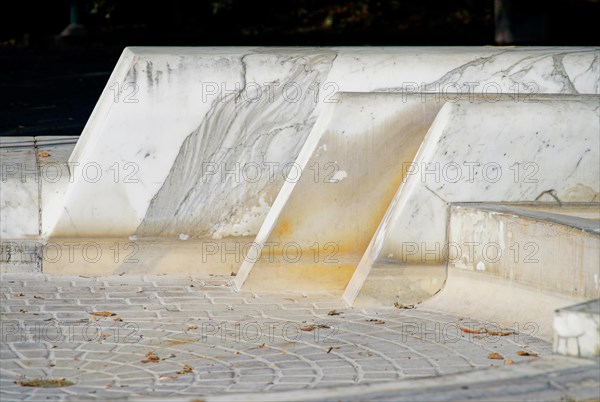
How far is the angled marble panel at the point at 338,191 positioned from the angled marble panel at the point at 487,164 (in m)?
0.30

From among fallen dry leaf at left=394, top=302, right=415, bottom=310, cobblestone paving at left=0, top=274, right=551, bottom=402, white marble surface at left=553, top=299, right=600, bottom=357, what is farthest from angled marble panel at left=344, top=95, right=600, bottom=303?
white marble surface at left=553, top=299, right=600, bottom=357

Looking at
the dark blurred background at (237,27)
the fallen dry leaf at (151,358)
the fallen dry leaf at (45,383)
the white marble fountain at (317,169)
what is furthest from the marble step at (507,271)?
the dark blurred background at (237,27)

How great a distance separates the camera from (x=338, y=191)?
7.62 m

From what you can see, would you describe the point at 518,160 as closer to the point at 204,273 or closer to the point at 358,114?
the point at 358,114

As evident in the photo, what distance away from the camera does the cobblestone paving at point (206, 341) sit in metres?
5.58

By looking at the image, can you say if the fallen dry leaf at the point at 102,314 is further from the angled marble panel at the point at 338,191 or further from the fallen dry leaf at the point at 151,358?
the angled marble panel at the point at 338,191

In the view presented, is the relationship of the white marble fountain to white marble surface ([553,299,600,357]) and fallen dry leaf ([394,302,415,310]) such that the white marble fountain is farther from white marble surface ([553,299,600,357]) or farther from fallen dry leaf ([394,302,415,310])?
white marble surface ([553,299,600,357])

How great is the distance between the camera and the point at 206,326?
664 cm

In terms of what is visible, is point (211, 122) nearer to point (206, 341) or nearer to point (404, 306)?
point (404, 306)

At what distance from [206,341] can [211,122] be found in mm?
2058

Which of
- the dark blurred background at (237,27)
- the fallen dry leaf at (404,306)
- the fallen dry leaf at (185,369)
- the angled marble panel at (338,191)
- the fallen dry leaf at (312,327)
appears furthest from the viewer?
the dark blurred background at (237,27)

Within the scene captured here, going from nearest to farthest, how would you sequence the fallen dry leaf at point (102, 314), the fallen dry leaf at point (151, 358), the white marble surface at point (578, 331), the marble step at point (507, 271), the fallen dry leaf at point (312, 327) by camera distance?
the white marble surface at point (578, 331) < the fallen dry leaf at point (151, 358) < the marble step at point (507, 271) < the fallen dry leaf at point (312, 327) < the fallen dry leaf at point (102, 314)

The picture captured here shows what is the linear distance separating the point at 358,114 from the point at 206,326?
1796 millimetres

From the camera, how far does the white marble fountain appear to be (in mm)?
7301
